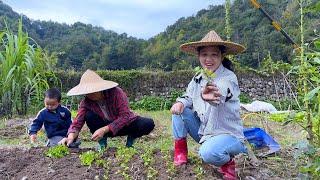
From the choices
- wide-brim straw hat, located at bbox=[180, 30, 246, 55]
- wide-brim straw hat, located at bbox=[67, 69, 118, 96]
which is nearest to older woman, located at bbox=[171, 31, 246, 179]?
wide-brim straw hat, located at bbox=[180, 30, 246, 55]

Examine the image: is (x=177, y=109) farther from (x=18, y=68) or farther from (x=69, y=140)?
(x=18, y=68)

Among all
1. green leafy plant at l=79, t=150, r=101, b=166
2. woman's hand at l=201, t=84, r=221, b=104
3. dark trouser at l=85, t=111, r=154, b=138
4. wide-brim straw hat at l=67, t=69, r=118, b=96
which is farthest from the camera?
dark trouser at l=85, t=111, r=154, b=138

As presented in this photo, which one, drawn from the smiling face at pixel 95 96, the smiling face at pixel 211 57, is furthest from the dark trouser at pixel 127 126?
the smiling face at pixel 211 57

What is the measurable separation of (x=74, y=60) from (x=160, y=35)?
6833mm

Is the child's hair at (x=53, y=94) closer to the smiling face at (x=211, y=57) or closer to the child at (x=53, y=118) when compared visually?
the child at (x=53, y=118)

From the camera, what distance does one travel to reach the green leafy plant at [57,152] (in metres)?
3.73

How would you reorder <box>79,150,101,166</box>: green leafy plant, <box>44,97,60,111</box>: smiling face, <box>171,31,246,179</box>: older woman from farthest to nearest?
<box>44,97,60,111</box>: smiling face → <box>79,150,101,166</box>: green leafy plant → <box>171,31,246,179</box>: older woman

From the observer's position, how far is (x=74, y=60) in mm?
24844

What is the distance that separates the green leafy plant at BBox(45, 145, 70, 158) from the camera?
12.2 ft

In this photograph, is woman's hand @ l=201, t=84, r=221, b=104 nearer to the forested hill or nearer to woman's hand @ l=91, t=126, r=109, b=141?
woman's hand @ l=91, t=126, r=109, b=141

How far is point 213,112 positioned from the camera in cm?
330

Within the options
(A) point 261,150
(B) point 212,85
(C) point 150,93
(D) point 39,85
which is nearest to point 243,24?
(C) point 150,93

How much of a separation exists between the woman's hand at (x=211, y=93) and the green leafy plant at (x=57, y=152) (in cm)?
130

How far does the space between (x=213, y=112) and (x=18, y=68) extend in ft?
15.5
